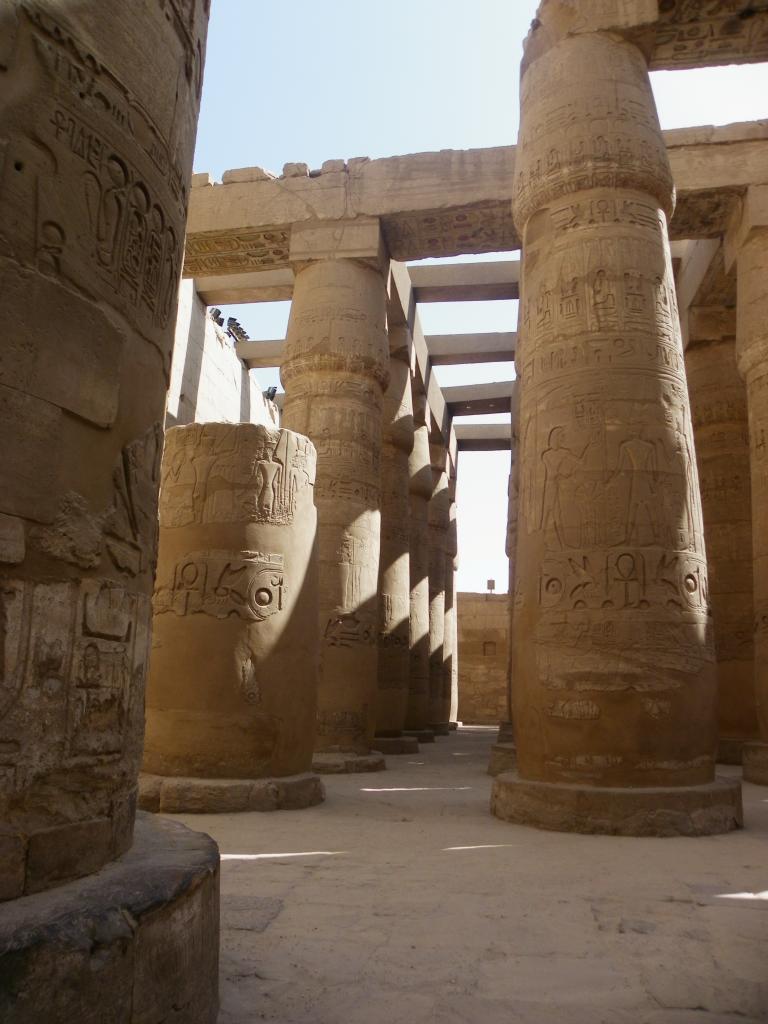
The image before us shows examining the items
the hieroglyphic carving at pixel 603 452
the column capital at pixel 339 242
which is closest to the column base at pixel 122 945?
the hieroglyphic carving at pixel 603 452

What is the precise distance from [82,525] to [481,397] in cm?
1777

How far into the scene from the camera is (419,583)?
50.2 feet

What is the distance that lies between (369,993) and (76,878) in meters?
0.99

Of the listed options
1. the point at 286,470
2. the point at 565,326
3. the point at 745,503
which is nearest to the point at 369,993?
the point at 286,470

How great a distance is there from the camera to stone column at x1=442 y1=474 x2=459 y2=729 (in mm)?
18381

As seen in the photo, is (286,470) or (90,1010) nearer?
(90,1010)

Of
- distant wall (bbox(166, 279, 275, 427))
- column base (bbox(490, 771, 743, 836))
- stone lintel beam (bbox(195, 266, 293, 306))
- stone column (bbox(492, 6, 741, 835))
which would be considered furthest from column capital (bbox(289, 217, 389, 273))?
column base (bbox(490, 771, 743, 836))

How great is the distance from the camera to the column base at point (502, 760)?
8711mm

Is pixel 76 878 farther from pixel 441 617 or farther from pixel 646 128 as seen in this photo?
pixel 441 617

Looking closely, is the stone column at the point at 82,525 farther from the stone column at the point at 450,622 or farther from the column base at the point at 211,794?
the stone column at the point at 450,622

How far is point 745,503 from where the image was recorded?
Answer: 11109mm

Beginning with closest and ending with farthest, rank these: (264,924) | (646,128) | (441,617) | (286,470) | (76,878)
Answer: (76,878), (264,924), (286,470), (646,128), (441,617)

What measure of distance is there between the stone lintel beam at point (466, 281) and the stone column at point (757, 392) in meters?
4.67

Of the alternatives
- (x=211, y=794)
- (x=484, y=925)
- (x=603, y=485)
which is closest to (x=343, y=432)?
(x=603, y=485)
